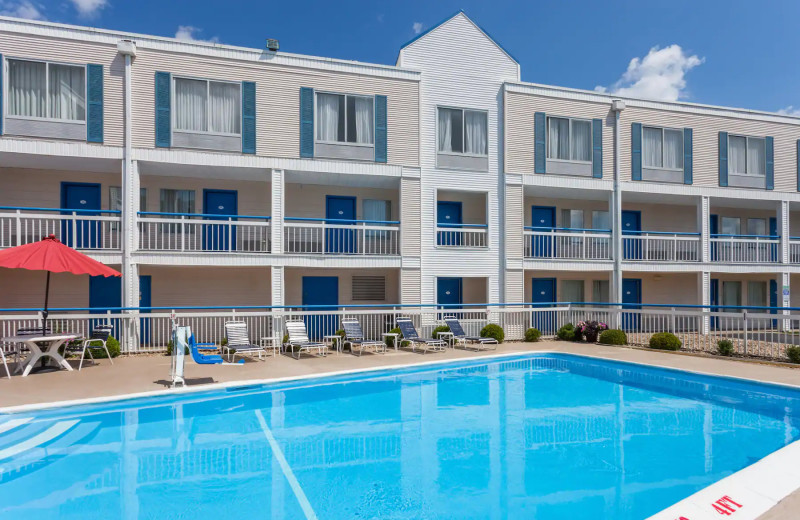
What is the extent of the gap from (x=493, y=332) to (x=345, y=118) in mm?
8683

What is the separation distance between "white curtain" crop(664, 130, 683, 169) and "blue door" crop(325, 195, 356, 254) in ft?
41.6

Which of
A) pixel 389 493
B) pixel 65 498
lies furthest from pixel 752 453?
pixel 65 498

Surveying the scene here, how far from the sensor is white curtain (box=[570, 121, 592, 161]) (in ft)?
63.5

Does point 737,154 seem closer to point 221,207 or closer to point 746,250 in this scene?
point 746,250

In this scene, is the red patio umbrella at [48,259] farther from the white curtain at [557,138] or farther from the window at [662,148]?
the window at [662,148]

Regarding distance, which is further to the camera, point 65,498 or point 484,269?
point 484,269

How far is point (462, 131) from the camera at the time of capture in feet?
60.1

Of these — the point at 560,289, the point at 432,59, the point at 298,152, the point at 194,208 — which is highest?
the point at 432,59

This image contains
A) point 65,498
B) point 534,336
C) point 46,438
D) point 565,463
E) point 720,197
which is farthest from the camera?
point 720,197

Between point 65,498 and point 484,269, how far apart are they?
14.7 m

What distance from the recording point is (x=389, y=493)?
564 centimetres

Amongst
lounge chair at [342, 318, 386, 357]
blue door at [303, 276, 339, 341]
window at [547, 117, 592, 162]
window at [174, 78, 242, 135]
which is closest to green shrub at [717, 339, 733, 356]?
window at [547, 117, 592, 162]

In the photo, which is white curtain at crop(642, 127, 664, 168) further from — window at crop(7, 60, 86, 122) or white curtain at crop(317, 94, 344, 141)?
window at crop(7, 60, 86, 122)

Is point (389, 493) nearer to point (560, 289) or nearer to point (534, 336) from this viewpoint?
point (534, 336)
